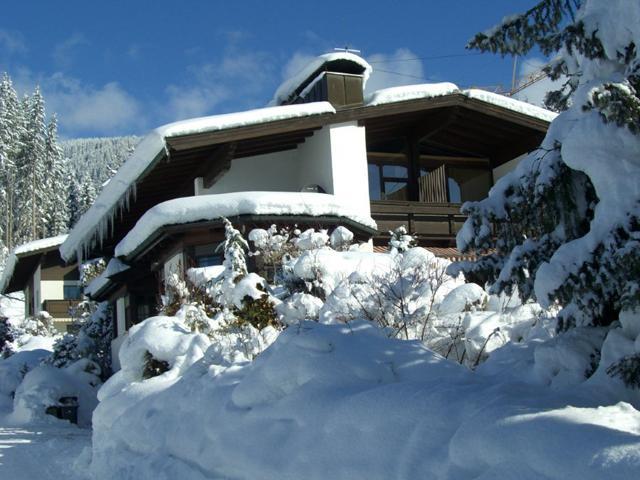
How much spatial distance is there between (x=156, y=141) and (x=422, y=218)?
22.5 ft

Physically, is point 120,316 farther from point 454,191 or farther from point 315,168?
point 454,191

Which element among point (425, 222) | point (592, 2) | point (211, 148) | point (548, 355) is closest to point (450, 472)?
point (548, 355)

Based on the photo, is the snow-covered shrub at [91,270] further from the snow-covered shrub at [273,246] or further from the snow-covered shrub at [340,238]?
the snow-covered shrub at [340,238]

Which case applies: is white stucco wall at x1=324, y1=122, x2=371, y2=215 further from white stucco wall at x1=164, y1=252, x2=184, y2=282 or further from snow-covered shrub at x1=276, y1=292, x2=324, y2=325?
snow-covered shrub at x1=276, y1=292, x2=324, y2=325

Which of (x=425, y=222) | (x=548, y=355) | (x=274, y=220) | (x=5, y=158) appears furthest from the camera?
(x=5, y=158)

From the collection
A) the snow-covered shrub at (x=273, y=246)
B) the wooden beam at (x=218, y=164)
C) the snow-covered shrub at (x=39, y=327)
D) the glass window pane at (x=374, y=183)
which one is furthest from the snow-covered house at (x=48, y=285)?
the snow-covered shrub at (x=273, y=246)

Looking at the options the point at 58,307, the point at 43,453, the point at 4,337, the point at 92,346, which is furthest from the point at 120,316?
the point at 58,307

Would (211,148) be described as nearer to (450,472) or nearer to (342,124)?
(342,124)

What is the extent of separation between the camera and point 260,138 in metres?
16.6

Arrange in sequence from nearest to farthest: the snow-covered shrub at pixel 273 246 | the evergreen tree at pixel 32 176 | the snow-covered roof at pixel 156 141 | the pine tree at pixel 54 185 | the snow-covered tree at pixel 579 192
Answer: the snow-covered tree at pixel 579 192, the snow-covered shrub at pixel 273 246, the snow-covered roof at pixel 156 141, the evergreen tree at pixel 32 176, the pine tree at pixel 54 185

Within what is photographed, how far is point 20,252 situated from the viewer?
35156 millimetres

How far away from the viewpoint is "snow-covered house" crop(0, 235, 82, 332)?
40.2 m

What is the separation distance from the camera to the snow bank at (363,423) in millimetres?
3598

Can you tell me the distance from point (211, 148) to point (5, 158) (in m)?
51.1
